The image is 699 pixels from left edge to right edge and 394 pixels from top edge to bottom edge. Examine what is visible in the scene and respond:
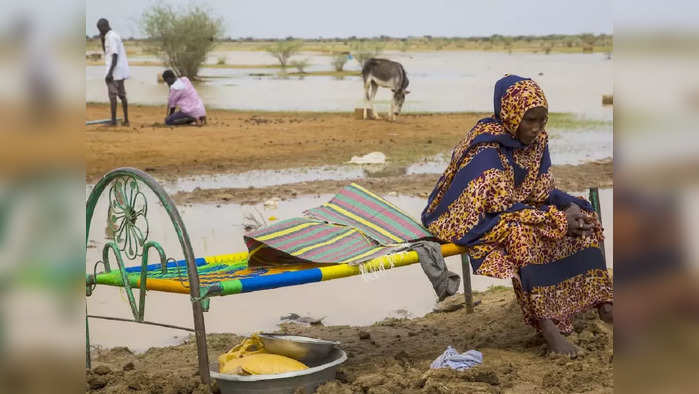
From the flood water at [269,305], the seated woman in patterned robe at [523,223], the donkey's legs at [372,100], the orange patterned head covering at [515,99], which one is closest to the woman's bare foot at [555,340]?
the seated woman in patterned robe at [523,223]

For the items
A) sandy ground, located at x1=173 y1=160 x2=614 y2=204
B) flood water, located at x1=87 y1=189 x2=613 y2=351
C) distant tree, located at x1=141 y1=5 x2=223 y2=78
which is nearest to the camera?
flood water, located at x1=87 y1=189 x2=613 y2=351

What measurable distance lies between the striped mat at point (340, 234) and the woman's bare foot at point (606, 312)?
100 centimetres

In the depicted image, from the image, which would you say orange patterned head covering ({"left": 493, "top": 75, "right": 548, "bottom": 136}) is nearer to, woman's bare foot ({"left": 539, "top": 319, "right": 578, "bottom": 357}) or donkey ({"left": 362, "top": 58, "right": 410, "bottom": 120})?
woman's bare foot ({"left": 539, "top": 319, "right": 578, "bottom": 357})

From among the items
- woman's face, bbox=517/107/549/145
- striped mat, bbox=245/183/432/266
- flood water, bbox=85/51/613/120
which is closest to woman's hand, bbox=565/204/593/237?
woman's face, bbox=517/107/549/145

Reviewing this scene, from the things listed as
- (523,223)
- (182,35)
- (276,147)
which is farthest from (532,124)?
(182,35)

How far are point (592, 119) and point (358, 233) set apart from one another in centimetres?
1486

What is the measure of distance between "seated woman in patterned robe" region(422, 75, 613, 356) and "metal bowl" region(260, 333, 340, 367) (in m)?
0.88

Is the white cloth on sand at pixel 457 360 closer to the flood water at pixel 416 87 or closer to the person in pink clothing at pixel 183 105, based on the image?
the person in pink clothing at pixel 183 105

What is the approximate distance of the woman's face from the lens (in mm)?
4844

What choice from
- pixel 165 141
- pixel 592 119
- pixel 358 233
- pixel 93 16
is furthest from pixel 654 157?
pixel 93 16

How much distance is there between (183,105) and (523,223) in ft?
39.9

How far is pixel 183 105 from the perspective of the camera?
1619 centimetres

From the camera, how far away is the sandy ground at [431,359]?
14.0 feet

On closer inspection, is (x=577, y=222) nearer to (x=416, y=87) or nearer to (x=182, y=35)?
(x=416, y=87)
